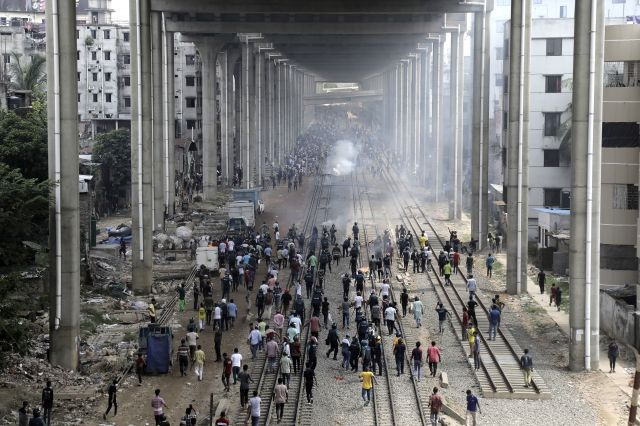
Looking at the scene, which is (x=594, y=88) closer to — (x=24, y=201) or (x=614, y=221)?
(x=614, y=221)

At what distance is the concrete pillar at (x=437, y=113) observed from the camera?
2975 inches

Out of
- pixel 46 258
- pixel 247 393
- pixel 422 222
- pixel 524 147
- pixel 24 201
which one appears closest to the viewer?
pixel 247 393

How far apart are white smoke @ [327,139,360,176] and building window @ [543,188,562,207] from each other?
38.0m

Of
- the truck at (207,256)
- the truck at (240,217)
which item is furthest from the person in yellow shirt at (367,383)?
the truck at (240,217)

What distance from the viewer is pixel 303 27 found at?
70.4m

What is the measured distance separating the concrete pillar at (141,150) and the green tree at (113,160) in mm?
26256

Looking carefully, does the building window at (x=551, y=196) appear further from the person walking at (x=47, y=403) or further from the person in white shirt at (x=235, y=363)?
the person walking at (x=47, y=403)

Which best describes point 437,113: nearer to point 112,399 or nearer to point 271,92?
point 271,92

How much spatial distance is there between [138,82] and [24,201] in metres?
14.4

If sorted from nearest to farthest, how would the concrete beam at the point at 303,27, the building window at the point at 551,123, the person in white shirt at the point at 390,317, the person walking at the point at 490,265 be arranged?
the person in white shirt at the point at 390,317
the person walking at the point at 490,265
the building window at the point at 551,123
the concrete beam at the point at 303,27

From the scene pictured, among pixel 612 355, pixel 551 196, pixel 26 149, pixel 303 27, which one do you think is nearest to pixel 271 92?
pixel 303 27

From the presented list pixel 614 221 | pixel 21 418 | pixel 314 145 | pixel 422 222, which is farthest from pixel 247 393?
pixel 314 145

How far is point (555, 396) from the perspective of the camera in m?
27.0

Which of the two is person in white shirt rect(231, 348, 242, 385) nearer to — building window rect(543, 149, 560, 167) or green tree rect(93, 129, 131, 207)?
building window rect(543, 149, 560, 167)
